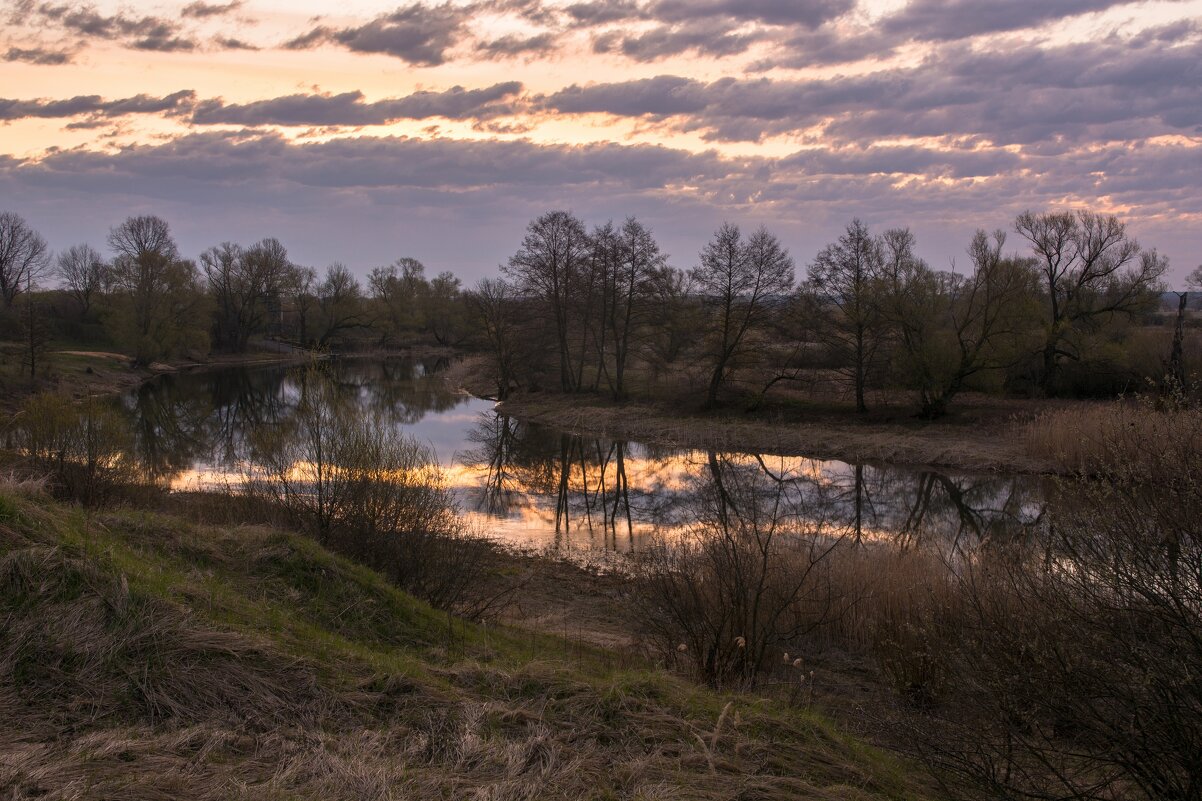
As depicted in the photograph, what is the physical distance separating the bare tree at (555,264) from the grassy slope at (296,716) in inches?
1539

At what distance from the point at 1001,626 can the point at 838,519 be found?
1497cm

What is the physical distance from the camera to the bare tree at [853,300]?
36656mm

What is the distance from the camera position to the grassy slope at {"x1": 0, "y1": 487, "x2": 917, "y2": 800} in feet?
15.6

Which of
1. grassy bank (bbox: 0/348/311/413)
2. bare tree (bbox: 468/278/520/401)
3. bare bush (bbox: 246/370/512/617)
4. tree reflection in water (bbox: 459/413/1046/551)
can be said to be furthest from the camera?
bare tree (bbox: 468/278/520/401)

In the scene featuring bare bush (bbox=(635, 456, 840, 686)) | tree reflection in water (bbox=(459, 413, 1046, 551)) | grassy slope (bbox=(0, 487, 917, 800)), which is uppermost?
grassy slope (bbox=(0, 487, 917, 800))

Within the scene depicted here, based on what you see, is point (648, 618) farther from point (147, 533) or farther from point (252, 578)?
point (147, 533)

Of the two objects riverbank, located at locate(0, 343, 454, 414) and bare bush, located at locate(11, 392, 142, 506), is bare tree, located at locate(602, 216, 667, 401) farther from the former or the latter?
bare bush, located at locate(11, 392, 142, 506)

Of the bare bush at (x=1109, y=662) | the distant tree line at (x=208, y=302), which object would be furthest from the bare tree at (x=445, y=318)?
the bare bush at (x=1109, y=662)

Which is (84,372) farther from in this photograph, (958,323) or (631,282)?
(958,323)

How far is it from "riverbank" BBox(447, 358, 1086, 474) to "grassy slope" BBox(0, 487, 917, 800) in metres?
24.8

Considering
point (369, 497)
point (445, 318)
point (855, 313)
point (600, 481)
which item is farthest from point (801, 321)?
point (445, 318)

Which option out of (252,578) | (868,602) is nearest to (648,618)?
(868,602)

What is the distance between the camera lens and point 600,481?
89.6ft

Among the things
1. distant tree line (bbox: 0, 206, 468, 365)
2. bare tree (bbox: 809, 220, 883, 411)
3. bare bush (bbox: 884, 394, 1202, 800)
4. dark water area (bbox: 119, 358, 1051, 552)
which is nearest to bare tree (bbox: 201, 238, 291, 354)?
distant tree line (bbox: 0, 206, 468, 365)
